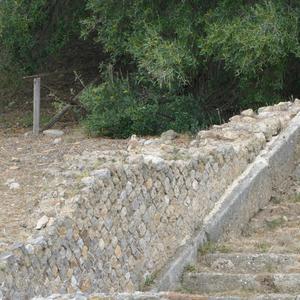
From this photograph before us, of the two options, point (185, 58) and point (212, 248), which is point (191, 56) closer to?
point (185, 58)

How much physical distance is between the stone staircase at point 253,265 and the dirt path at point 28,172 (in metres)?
1.14

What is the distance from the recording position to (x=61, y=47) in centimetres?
1783

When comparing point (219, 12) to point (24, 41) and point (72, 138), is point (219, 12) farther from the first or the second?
point (24, 41)

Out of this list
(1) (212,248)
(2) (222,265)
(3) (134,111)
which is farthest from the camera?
(3) (134,111)

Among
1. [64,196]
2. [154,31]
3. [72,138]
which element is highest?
[154,31]

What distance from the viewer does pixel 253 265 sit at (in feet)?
21.9

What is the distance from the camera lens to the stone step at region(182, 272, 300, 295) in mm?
6016

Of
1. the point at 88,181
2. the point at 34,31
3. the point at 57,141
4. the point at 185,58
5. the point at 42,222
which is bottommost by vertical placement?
the point at 57,141

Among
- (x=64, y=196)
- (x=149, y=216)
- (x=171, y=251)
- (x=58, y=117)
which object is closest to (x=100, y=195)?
(x=64, y=196)

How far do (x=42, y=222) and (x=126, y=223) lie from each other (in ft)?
3.43

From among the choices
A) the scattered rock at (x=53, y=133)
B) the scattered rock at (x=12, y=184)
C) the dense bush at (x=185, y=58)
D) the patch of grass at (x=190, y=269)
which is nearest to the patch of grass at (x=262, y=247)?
the patch of grass at (x=190, y=269)

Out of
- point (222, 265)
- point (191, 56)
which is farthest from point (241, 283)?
point (191, 56)

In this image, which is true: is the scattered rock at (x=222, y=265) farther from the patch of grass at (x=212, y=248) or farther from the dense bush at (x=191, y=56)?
the dense bush at (x=191, y=56)

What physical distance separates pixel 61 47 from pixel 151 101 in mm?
4303
